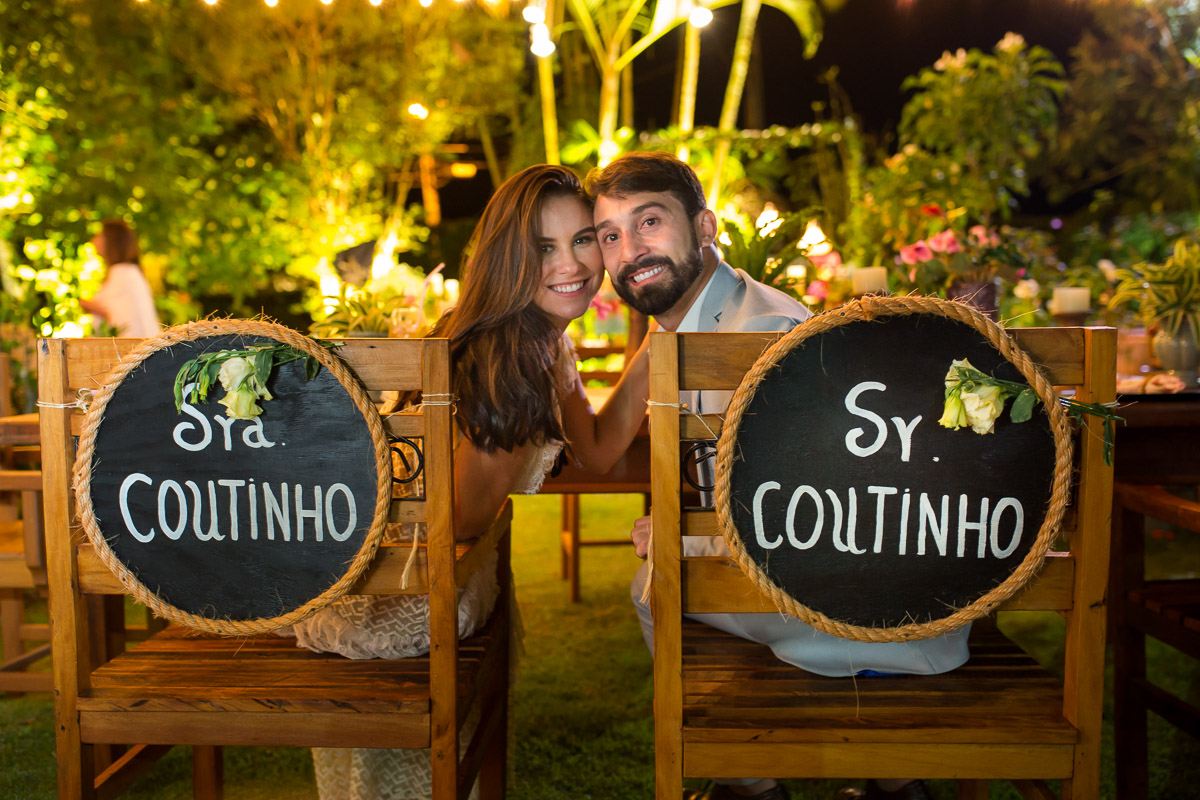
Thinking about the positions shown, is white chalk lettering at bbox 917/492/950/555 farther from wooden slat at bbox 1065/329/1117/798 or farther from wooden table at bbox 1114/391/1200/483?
wooden table at bbox 1114/391/1200/483

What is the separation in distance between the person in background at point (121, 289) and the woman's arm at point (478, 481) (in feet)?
10.5

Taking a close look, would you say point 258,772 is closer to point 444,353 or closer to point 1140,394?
point 444,353

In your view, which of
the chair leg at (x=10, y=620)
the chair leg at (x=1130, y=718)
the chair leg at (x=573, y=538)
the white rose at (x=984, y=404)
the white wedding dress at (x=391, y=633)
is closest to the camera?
the white rose at (x=984, y=404)

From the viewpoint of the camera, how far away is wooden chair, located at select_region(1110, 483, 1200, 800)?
4.96 ft

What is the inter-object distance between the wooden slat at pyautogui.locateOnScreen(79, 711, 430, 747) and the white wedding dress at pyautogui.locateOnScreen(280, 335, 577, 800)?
0.18 meters

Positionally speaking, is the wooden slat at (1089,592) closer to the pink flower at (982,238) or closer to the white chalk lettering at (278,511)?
the white chalk lettering at (278,511)

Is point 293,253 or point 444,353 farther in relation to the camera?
point 293,253

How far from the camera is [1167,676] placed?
229cm

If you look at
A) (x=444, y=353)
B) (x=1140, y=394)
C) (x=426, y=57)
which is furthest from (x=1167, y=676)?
(x=426, y=57)

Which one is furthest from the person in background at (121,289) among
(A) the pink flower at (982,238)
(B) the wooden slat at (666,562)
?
(B) the wooden slat at (666,562)

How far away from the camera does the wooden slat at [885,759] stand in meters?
0.98

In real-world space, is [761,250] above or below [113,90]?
below

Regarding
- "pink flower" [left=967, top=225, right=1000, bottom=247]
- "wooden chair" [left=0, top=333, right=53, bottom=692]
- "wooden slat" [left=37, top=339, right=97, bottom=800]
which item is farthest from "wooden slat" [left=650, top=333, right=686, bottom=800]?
"pink flower" [left=967, top=225, right=1000, bottom=247]

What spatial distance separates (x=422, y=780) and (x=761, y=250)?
1298mm
